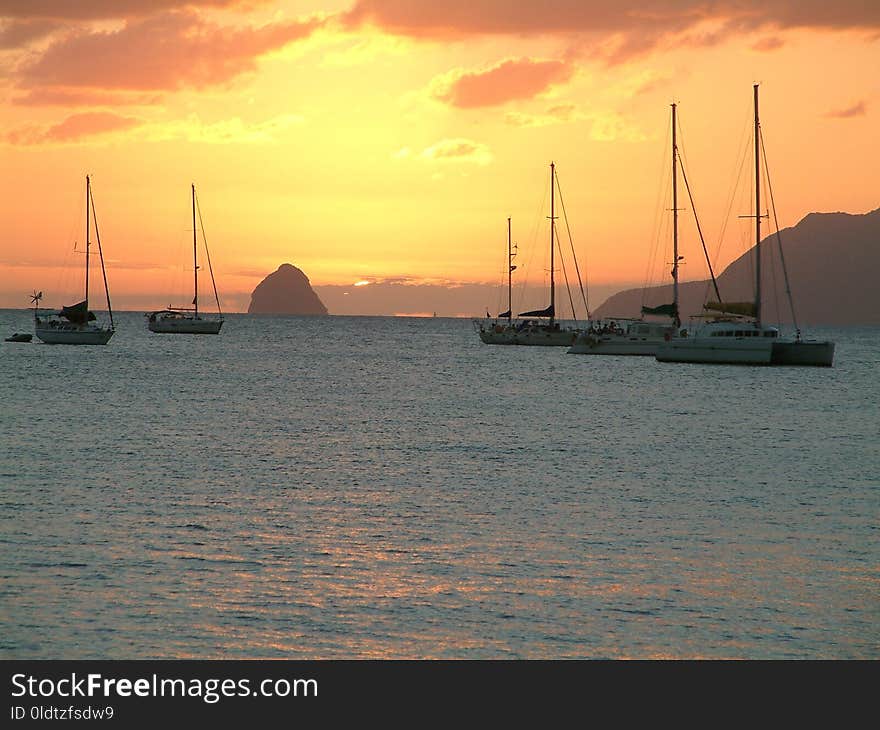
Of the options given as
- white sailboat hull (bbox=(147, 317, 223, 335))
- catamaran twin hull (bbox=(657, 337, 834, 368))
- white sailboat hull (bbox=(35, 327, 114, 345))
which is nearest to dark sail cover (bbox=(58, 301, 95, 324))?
white sailboat hull (bbox=(35, 327, 114, 345))

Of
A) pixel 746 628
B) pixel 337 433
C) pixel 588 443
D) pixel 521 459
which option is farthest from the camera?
pixel 337 433

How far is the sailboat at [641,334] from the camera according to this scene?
10381 centimetres

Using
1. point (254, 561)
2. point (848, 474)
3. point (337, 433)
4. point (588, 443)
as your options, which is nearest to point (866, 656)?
point (254, 561)

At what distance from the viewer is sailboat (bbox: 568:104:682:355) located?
10381 cm

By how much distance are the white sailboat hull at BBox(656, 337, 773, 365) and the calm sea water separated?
2913 centimetres

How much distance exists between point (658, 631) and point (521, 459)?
2271 cm

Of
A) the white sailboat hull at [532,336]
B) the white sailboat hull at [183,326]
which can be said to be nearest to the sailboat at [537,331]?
the white sailboat hull at [532,336]

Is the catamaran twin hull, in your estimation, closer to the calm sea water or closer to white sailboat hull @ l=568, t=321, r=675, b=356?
white sailboat hull @ l=568, t=321, r=675, b=356

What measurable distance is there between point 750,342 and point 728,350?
180cm

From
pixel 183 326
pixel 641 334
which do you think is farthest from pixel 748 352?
pixel 183 326

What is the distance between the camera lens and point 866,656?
59.7 feet

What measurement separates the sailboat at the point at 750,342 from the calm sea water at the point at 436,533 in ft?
96.3

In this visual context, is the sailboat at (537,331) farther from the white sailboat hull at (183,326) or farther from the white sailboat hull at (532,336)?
the white sailboat hull at (183,326)
